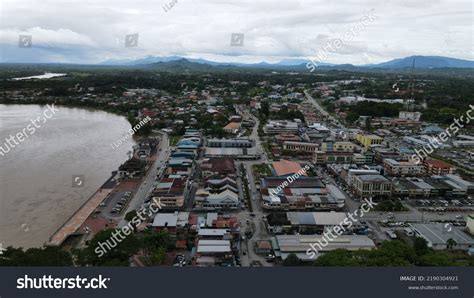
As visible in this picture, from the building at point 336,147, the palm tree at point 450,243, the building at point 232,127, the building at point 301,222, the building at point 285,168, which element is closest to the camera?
the palm tree at point 450,243

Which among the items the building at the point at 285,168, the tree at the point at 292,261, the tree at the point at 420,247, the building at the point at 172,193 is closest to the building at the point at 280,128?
the building at the point at 285,168

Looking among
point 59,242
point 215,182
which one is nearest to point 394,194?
point 215,182

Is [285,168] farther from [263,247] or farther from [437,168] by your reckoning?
[263,247]

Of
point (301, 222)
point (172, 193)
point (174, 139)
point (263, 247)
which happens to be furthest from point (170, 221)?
point (174, 139)

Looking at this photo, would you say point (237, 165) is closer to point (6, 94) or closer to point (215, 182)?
point (215, 182)

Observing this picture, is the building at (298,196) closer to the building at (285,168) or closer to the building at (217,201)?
the building at (217,201)

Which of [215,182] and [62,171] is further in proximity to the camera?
[62,171]

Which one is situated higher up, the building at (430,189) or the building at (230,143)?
the building at (230,143)
